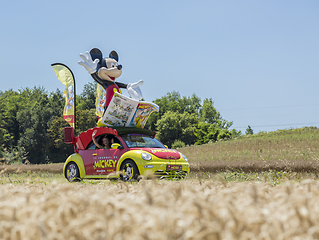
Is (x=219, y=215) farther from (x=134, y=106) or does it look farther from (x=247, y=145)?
(x=247, y=145)

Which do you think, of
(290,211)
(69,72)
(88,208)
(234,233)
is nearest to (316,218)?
(290,211)

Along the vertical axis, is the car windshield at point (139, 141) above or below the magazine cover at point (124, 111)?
below

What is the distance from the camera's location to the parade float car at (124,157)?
371 inches

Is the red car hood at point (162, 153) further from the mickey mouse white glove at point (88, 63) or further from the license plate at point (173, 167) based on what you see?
the mickey mouse white glove at point (88, 63)

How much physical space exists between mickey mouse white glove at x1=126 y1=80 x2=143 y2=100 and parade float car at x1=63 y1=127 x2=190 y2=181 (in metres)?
1.86

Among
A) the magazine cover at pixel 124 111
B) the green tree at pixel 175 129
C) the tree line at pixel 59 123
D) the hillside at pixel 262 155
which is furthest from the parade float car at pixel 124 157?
the green tree at pixel 175 129

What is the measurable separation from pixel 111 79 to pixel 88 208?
11600mm

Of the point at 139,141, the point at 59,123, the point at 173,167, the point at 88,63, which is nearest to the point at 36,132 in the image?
the point at 59,123

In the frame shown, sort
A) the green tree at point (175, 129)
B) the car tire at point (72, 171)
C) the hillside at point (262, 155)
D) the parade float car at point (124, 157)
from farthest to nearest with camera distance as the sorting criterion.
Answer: the green tree at point (175, 129)
the hillside at point (262, 155)
the car tire at point (72, 171)
the parade float car at point (124, 157)

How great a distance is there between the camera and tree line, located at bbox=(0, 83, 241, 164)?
185ft

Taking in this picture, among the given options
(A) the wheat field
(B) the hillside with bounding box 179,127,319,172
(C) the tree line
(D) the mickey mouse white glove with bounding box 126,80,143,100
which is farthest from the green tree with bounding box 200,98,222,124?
(A) the wheat field

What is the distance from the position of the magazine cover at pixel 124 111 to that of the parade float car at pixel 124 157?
23.0 inches

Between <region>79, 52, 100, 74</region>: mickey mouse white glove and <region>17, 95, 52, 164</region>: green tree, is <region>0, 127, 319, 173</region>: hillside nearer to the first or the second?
<region>79, 52, 100, 74</region>: mickey mouse white glove

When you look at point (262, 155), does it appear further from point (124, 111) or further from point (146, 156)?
point (146, 156)
